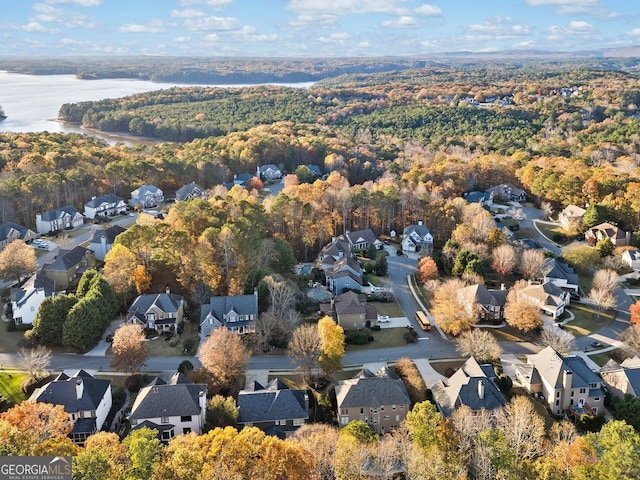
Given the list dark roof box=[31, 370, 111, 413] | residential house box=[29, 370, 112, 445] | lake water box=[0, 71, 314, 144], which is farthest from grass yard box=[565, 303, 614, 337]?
lake water box=[0, 71, 314, 144]

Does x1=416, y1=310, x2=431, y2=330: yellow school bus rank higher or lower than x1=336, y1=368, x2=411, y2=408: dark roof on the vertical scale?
lower

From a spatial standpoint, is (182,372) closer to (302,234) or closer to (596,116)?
(302,234)

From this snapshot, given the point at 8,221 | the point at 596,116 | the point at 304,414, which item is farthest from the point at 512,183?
the point at 8,221

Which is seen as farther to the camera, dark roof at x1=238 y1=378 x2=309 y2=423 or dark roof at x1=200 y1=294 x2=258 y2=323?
dark roof at x1=200 y1=294 x2=258 y2=323

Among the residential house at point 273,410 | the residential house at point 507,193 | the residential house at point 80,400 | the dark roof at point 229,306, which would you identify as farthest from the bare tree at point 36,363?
the residential house at point 507,193

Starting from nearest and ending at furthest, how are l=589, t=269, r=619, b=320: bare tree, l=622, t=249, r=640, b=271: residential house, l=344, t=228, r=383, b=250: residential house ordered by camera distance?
l=589, t=269, r=619, b=320: bare tree < l=622, t=249, r=640, b=271: residential house < l=344, t=228, r=383, b=250: residential house

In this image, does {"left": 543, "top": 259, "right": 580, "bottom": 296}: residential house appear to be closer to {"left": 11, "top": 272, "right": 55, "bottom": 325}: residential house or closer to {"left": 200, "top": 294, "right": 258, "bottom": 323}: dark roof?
{"left": 200, "top": 294, "right": 258, "bottom": 323}: dark roof

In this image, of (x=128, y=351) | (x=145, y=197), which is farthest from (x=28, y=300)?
(x=145, y=197)
